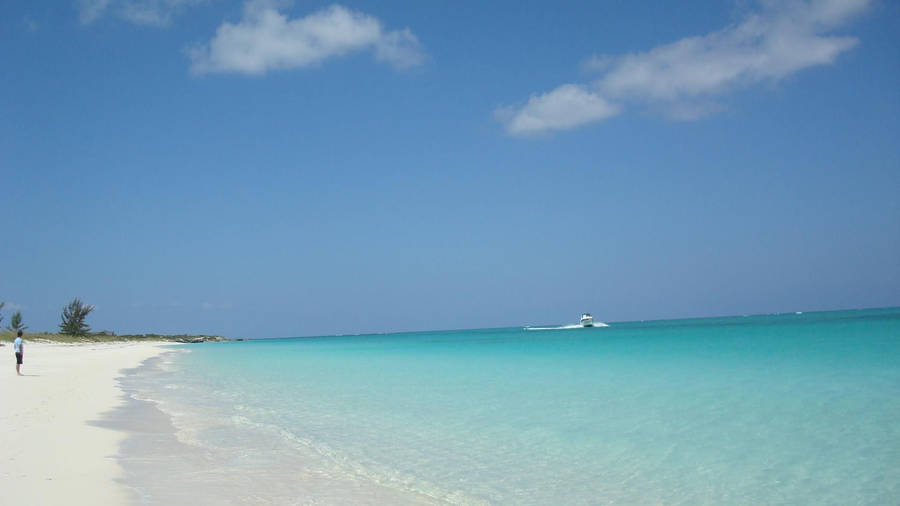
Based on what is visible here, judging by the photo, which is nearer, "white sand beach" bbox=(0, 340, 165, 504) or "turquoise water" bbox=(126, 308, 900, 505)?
"white sand beach" bbox=(0, 340, 165, 504)

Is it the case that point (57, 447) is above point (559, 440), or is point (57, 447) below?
above

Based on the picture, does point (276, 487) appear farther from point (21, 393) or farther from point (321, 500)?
point (21, 393)

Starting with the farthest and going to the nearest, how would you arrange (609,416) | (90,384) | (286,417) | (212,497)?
(90,384), (286,417), (609,416), (212,497)

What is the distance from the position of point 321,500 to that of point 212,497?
97 centimetres

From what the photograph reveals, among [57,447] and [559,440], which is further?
[559,440]

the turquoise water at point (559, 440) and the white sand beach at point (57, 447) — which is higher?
the white sand beach at point (57, 447)

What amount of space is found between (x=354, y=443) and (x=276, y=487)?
2.62 meters

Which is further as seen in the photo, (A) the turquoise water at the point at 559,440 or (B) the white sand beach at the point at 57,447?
(A) the turquoise water at the point at 559,440

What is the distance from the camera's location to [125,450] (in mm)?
7445

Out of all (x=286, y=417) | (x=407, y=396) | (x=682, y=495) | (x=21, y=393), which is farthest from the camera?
(x=407, y=396)

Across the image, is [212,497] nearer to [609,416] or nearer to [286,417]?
[286,417]

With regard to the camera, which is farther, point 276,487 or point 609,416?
point 609,416

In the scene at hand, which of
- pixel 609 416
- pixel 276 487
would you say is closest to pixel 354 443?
pixel 276 487

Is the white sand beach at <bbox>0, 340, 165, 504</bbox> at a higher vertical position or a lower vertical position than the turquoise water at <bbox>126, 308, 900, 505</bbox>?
higher
